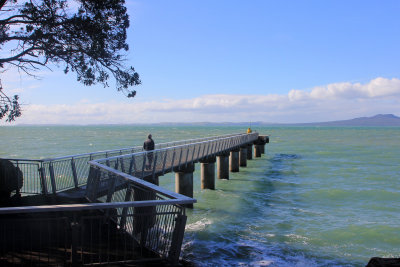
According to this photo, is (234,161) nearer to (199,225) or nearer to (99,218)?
(199,225)

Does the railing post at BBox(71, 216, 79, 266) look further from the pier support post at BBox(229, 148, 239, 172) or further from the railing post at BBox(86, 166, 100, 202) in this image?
the pier support post at BBox(229, 148, 239, 172)

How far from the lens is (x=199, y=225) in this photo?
1452 cm

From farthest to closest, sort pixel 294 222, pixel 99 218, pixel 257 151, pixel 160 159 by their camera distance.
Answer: pixel 257 151 < pixel 160 159 < pixel 294 222 < pixel 99 218

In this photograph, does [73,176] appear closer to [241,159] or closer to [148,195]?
[148,195]

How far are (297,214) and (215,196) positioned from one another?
18.7ft

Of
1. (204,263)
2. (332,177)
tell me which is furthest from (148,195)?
(332,177)

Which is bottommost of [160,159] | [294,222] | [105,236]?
[294,222]

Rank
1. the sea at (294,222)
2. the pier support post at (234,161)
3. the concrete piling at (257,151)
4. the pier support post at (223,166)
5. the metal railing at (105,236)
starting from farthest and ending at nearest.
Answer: the concrete piling at (257,151)
the pier support post at (234,161)
the pier support post at (223,166)
the sea at (294,222)
the metal railing at (105,236)

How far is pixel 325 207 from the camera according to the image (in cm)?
1828

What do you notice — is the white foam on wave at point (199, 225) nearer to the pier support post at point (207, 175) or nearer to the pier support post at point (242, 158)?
the pier support post at point (207, 175)

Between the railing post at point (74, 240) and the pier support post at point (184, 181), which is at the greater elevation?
the railing post at point (74, 240)

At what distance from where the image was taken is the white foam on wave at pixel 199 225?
14.0 meters

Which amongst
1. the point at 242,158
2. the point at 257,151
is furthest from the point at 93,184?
the point at 257,151

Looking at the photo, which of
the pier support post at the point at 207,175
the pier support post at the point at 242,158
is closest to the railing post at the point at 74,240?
the pier support post at the point at 207,175
